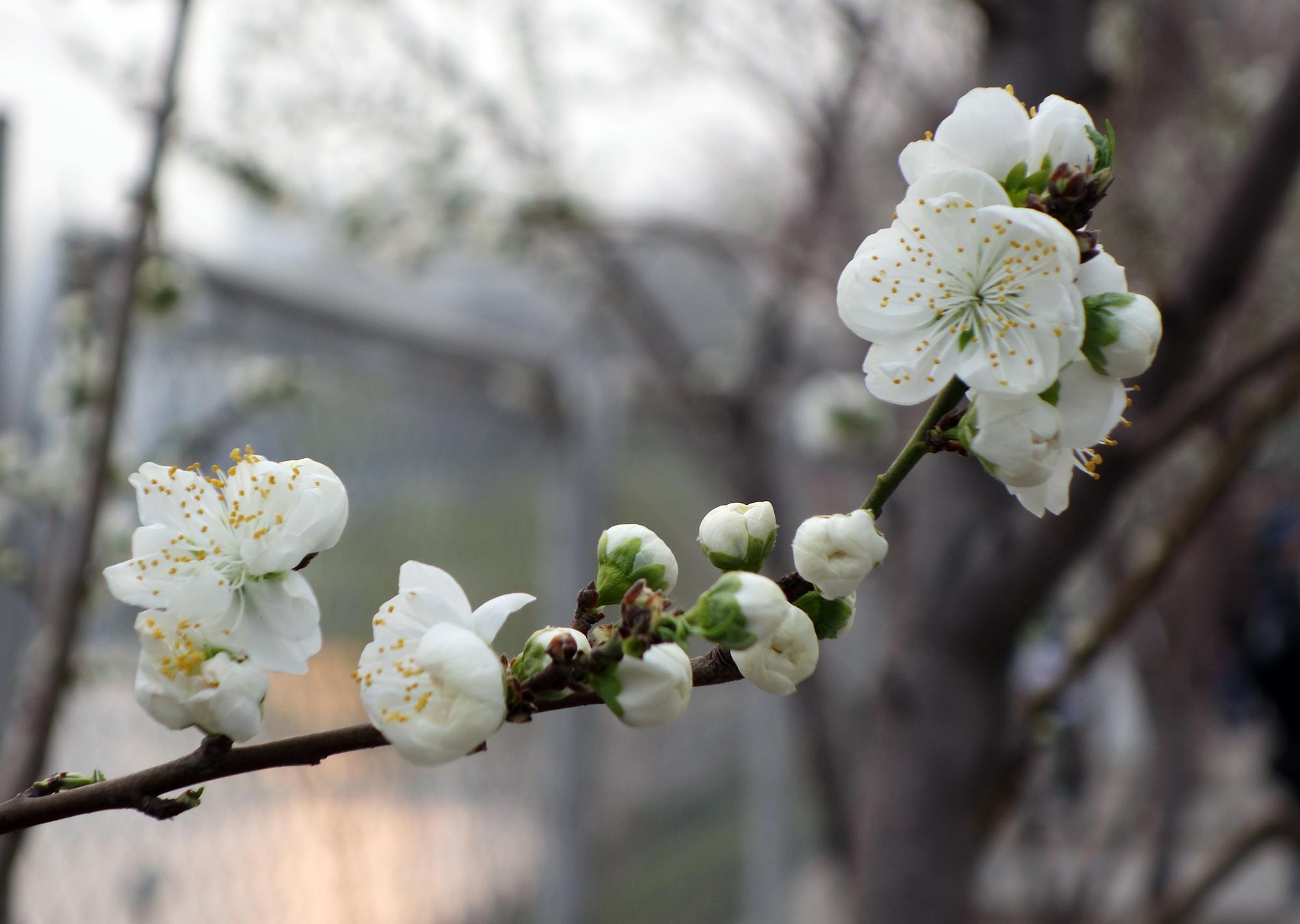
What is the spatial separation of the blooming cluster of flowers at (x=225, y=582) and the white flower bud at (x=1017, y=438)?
346mm

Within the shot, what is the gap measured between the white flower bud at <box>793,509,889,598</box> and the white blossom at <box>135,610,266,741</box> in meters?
0.29

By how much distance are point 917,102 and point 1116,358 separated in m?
2.44

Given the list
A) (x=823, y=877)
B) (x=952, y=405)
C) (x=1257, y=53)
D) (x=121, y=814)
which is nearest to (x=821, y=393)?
(x=1257, y=53)

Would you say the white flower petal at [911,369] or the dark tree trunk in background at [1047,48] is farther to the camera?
the dark tree trunk in background at [1047,48]

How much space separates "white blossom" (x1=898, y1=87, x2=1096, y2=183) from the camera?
0.60 meters

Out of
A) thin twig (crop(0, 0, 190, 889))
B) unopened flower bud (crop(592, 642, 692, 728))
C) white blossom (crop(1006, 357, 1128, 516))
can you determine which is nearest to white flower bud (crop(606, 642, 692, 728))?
unopened flower bud (crop(592, 642, 692, 728))

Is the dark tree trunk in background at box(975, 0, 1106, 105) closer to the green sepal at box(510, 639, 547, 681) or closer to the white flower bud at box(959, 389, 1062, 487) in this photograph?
the white flower bud at box(959, 389, 1062, 487)

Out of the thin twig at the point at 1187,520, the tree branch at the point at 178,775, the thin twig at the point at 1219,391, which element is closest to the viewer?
the tree branch at the point at 178,775

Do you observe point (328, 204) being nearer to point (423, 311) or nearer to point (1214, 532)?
point (423, 311)

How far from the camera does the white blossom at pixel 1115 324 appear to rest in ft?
1.87

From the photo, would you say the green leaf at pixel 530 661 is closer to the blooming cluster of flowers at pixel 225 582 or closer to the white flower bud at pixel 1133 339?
the blooming cluster of flowers at pixel 225 582

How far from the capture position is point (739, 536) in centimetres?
62

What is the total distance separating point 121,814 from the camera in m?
1.70

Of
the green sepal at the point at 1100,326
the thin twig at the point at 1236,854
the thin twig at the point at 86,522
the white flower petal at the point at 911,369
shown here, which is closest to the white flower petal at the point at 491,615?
the white flower petal at the point at 911,369
